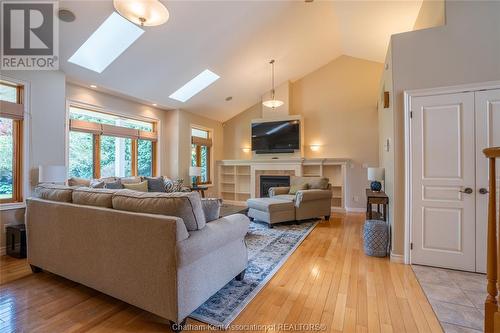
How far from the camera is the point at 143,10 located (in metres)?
2.45

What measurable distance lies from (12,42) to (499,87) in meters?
5.88

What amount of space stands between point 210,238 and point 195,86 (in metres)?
4.67

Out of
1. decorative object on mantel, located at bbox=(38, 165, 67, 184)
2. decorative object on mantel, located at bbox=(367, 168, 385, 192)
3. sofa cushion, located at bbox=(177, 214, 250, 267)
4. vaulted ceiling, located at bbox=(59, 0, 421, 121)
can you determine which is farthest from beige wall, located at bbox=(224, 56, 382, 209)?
decorative object on mantel, located at bbox=(38, 165, 67, 184)

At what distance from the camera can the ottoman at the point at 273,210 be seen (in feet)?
14.9

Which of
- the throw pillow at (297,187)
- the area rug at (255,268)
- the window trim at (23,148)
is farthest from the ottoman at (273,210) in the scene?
the window trim at (23,148)

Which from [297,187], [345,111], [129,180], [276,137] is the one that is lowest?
[297,187]

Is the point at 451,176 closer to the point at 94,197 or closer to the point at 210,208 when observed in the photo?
the point at 210,208

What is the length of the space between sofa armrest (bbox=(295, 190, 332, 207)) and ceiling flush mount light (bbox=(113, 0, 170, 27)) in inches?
143

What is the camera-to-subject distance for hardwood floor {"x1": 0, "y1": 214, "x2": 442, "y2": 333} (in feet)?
5.90

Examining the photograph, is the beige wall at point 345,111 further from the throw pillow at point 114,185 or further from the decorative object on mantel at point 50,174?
the decorative object on mantel at point 50,174

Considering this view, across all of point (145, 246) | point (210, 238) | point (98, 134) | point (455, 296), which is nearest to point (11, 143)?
point (98, 134)

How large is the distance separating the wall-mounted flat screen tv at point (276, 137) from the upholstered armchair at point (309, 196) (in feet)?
A: 4.26

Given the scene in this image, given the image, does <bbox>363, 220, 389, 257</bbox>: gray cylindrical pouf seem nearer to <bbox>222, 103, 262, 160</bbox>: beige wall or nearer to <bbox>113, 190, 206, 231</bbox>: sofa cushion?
<bbox>113, 190, 206, 231</bbox>: sofa cushion

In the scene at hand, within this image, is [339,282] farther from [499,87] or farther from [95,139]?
[95,139]
